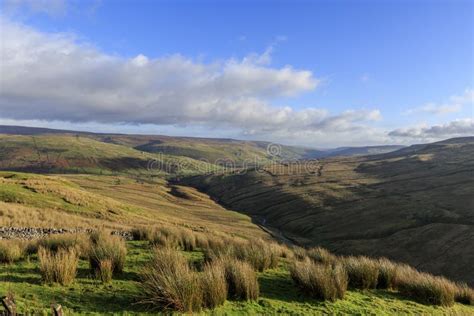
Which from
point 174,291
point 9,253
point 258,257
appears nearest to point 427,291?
point 258,257

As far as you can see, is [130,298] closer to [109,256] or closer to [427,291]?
[109,256]

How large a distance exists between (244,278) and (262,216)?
84931mm

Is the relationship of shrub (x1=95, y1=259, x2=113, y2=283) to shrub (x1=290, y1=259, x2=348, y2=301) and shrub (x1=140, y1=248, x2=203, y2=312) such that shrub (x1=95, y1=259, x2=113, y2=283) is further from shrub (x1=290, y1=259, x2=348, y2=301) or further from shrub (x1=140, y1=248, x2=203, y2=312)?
shrub (x1=290, y1=259, x2=348, y2=301)

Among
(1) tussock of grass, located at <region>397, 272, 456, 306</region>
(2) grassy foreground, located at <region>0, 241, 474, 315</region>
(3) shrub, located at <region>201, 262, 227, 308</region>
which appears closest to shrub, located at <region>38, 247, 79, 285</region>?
(2) grassy foreground, located at <region>0, 241, 474, 315</region>

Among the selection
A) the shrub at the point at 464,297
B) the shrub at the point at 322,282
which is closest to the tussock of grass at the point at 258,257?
the shrub at the point at 322,282

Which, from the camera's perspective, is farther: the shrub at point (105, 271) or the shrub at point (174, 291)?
the shrub at point (105, 271)

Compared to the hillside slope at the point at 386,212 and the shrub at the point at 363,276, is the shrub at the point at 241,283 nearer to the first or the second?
the shrub at the point at 363,276

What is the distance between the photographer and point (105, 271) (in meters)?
9.78

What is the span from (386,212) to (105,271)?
73.1 meters

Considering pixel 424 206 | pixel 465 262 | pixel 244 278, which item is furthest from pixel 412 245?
pixel 244 278

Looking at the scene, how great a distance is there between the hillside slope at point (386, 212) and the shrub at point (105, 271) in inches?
1543

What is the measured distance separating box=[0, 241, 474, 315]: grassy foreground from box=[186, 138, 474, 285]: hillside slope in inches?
1343

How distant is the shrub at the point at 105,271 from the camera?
9.71 meters

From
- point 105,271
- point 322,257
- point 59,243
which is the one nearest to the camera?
point 105,271
